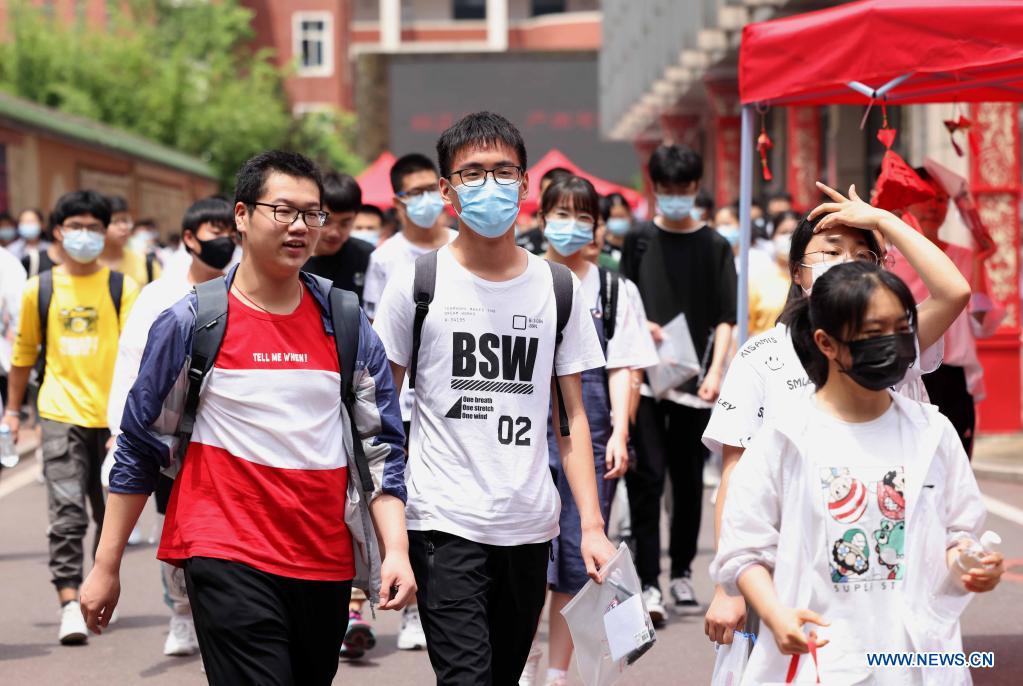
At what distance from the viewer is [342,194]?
7.52 meters

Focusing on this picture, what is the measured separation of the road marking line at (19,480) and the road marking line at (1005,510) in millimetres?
7120

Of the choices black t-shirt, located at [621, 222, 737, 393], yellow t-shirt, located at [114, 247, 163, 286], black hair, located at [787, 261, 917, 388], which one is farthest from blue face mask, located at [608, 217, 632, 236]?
black hair, located at [787, 261, 917, 388]

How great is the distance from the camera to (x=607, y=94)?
39.4 meters

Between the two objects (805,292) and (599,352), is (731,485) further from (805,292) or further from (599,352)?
(599,352)

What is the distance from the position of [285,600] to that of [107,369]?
4.11 meters

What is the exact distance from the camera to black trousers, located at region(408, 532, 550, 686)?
177 inches

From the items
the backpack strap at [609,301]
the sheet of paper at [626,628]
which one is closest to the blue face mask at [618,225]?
the backpack strap at [609,301]

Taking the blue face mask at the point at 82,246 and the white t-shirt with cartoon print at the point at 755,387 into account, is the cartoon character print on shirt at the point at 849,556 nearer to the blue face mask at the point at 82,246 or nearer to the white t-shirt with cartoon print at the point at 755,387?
the white t-shirt with cartoon print at the point at 755,387

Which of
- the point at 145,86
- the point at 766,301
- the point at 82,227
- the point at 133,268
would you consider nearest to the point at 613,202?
the point at 766,301

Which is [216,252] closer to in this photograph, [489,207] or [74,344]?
[74,344]

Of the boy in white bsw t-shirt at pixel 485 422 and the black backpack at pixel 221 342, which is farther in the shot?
the boy in white bsw t-shirt at pixel 485 422

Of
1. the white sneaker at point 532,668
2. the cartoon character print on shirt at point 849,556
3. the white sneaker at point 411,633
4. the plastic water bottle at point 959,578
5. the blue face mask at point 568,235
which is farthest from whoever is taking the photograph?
the white sneaker at point 411,633

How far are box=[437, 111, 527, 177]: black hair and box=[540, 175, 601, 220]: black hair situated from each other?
177 cm

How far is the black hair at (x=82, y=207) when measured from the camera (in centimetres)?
815
